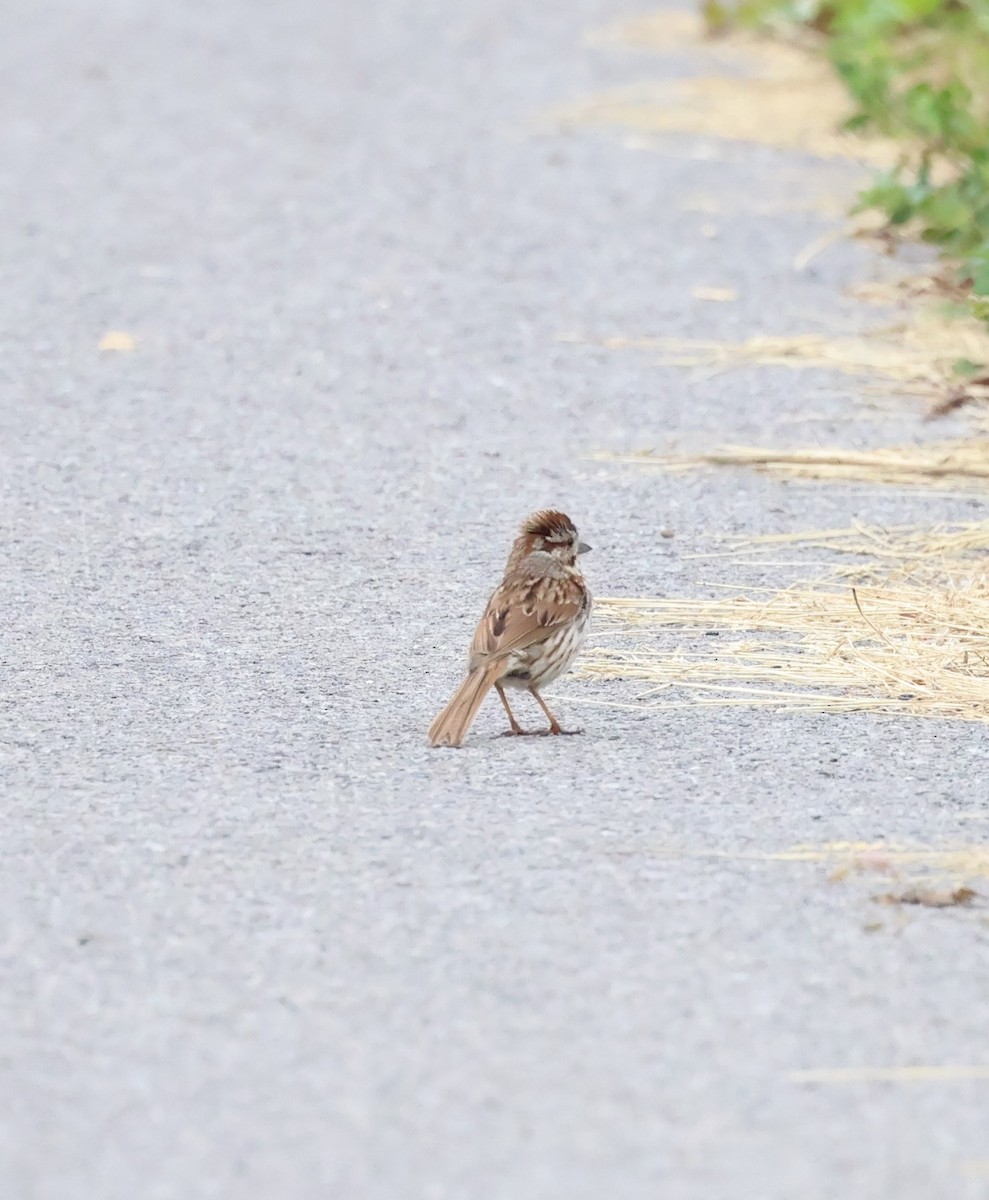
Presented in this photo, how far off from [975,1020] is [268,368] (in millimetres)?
6695

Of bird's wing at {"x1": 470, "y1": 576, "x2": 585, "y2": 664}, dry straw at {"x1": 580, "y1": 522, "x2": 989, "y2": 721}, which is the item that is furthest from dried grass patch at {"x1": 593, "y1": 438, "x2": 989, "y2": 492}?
bird's wing at {"x1": 470, "y1": 576, "x2": 585, "y2": 664}

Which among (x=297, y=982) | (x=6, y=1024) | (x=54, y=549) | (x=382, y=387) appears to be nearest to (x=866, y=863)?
(x=297, y=982)

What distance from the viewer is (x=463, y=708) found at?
634 centimetres

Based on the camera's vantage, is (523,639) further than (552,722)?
No

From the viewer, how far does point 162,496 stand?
890 cm

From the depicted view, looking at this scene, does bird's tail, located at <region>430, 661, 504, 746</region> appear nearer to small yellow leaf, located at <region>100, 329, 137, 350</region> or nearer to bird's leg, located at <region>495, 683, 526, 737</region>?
bird's leg, located at <region>495, 683, 526, 737</region>

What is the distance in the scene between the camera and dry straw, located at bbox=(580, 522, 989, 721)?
6.73 metres

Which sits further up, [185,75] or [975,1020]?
[975,1020]

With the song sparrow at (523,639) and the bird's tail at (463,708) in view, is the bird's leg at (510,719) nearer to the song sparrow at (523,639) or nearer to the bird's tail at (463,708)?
the song sparrow at (523,639)

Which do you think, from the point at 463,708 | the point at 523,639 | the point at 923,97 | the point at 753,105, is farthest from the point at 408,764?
the point at 753,105

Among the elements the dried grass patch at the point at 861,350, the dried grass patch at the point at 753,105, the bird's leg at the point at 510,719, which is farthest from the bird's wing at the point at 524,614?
the dried grass patch at the point at 753,105

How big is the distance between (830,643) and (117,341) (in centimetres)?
491

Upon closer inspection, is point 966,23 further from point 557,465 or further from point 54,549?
point 54,549

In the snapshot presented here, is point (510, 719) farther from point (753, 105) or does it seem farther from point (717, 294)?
point (753, 105)
